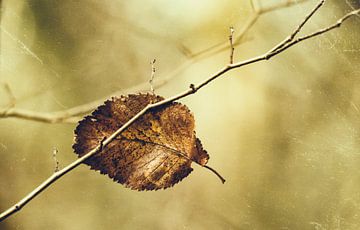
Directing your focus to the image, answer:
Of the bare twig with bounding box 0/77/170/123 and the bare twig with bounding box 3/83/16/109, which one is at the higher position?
the bare twig with bounding box 3/83/16/109

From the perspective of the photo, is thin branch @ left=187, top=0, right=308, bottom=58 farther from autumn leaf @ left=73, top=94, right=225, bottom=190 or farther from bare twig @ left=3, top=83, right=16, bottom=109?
bare twig @ left=3, top=83, right=16, bottom=109

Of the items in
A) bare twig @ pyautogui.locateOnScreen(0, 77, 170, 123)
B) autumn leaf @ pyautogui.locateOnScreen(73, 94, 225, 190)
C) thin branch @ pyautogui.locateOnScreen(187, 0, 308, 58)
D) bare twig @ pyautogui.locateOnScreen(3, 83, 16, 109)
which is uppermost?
bare twig @ pyautogui.locateOnScreen(3, 83, 16, 109)

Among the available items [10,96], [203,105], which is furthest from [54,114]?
[203,105]

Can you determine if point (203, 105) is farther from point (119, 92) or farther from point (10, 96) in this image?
point (10, 96)

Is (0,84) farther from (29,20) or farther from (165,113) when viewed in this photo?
(165,113)

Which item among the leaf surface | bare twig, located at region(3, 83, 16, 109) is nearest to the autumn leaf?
the leaf surface

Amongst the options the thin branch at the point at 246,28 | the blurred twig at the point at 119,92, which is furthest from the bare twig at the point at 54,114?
the thin branch at the point at 246,28

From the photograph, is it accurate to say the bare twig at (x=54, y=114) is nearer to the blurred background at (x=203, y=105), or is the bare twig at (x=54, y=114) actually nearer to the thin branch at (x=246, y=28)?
the blurred background at (x=203, y=105)
